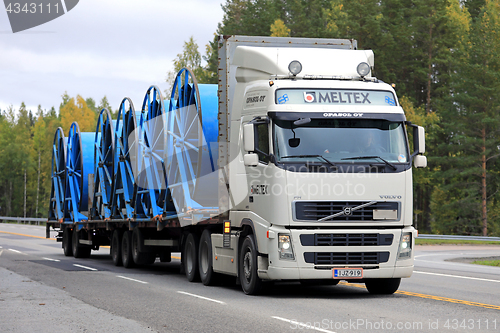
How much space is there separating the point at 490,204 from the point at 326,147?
151 feet

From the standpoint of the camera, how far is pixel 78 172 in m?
26.0

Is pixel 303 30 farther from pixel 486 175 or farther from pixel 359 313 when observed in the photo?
pixel 359 313

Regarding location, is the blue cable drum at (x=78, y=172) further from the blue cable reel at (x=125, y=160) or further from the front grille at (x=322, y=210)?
the front grille at (x=322, y=210)

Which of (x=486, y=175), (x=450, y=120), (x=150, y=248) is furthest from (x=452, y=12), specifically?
(x=150, y=248)

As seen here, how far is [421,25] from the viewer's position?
192ft

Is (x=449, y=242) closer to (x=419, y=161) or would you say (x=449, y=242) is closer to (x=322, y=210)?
(x=419, y=161)

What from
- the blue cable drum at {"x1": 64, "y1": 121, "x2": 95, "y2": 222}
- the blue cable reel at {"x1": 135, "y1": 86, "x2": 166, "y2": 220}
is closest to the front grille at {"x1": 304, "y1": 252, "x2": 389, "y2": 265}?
the blue cable reel at {"x1": 135, "y1": 86, "x2": 166, "y2": 220}

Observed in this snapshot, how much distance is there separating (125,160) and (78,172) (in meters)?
6.55

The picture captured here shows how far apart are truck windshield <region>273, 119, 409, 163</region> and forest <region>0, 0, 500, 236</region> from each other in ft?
124

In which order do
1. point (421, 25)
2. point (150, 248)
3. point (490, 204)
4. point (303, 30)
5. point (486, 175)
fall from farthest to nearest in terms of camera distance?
point (303, 30), point (421, 25), point (490, 204), point (486, 175), point (150, 248)

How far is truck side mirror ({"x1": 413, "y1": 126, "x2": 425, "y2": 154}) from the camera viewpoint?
1170 centimetres

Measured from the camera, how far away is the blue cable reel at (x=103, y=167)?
21.9 m

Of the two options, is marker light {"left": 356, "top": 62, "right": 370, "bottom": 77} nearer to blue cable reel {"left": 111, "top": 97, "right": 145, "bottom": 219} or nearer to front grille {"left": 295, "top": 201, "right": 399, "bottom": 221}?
front grille {"left": 295, "top": 201, "right": 399, "bottom": 221}

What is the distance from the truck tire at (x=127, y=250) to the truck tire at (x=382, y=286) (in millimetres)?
8859
